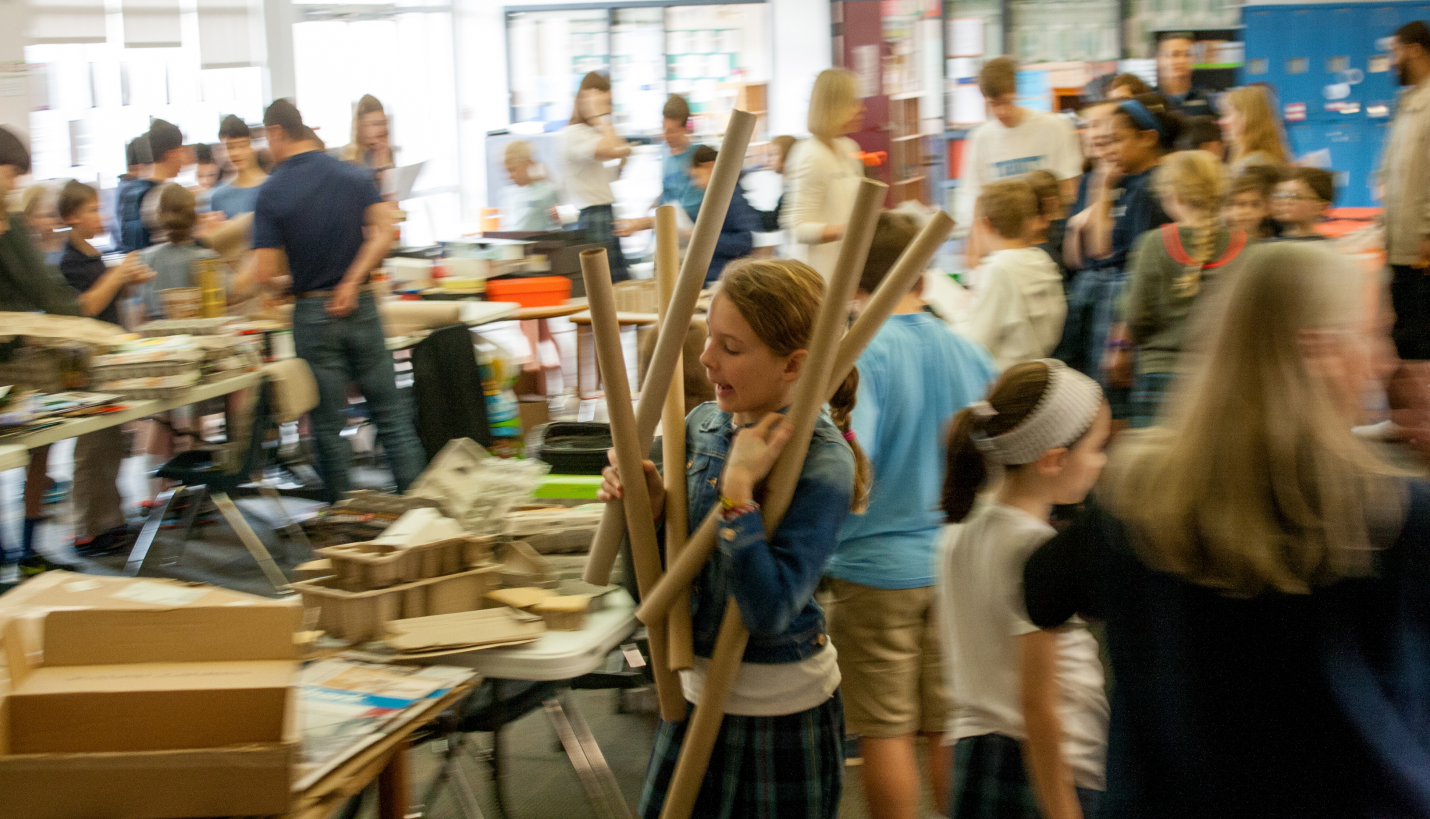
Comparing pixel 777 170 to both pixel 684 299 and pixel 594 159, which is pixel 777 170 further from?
pixel 684 299

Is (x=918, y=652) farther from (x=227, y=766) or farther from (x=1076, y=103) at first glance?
(x=1076, y=103)

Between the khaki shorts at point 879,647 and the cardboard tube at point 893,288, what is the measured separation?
93 centimetres

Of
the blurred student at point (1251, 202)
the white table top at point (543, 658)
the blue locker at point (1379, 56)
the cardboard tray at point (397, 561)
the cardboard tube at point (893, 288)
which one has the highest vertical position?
Result: the blue locker at point (1379, 56)

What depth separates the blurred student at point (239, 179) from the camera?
18.0 feet

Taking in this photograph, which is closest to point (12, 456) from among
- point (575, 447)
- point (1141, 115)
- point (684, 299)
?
point (575, 447)

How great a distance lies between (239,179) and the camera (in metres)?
5.62

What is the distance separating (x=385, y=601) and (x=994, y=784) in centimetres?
99

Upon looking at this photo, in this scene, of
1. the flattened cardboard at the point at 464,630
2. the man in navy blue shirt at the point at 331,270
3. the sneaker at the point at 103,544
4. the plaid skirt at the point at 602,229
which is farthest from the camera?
the plaid skirt at the point at 602,229

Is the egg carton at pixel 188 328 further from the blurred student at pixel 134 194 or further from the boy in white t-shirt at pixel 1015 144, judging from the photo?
the boy in white t-shirt at pixel 1015 144

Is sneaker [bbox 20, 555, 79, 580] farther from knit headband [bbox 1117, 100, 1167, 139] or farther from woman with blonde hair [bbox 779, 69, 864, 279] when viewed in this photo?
knit headband [bbox 1117, 100, 1167, 139]

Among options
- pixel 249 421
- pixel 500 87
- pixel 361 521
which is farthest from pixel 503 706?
pixel 500 87

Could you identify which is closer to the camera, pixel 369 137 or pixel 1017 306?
pixel 1017 306

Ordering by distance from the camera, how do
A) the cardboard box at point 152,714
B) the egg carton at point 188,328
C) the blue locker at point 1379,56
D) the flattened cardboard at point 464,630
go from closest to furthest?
the cardboard box at point 152,714 → the flattened cardboard at point 464,630 → the egg carton at point 188,328 → the blue locker at point 1379,56

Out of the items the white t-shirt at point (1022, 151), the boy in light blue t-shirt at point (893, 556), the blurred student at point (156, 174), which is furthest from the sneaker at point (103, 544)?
the white t-shirt at point (1022, 151)
